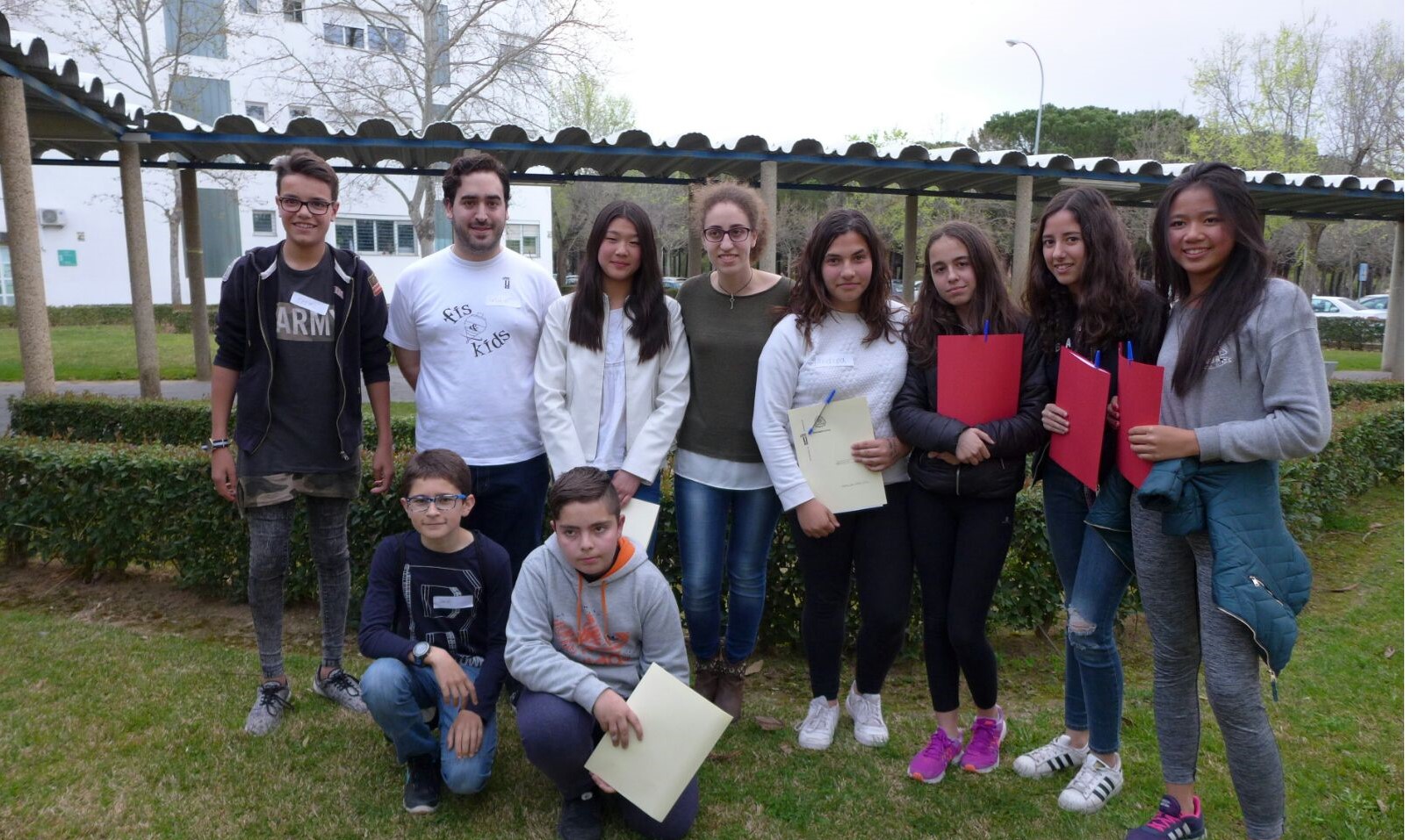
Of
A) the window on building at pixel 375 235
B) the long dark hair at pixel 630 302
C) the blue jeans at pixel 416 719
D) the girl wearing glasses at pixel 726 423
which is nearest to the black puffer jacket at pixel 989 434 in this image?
the girl wearing glasses at pixel 726 423

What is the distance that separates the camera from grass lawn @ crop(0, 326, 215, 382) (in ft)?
47.5

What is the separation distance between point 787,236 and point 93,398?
1333 inches

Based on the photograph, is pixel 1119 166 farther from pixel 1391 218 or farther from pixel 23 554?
pixel 23 554

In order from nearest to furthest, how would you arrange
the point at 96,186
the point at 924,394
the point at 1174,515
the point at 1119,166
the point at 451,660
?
the point at 1174,515 → the point at 451,660 → the point at 924,394 → the point at 1119,166 → the point at 96,186

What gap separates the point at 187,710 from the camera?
12.0 feet

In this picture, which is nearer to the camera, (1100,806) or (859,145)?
(1100,806)

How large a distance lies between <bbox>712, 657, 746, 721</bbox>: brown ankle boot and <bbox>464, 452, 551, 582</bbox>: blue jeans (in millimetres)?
917

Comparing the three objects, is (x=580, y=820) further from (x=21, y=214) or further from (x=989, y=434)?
(x=21, y=214)

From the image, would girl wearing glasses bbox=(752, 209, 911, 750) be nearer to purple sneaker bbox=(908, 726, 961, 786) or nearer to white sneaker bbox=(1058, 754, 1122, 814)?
purple sneaker bbox=(908, 726, 961, 786)

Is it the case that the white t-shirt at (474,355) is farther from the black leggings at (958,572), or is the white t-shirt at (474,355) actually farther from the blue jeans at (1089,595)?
the blue jeans at (1089,595)

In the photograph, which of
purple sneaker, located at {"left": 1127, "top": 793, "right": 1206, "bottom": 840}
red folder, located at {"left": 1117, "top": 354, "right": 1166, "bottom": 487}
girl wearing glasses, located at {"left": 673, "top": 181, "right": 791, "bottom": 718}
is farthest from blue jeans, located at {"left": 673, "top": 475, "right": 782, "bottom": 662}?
purple sneaker, located at {"left": 1127, "top": 793, "right": 1206, "bottom": 840}

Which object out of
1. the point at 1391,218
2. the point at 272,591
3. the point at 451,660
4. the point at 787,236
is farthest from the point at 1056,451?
the point at 787,236

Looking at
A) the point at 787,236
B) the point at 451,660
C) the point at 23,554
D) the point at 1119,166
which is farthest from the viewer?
the point at 787,236

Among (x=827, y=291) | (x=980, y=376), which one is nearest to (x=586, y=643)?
(x=827, y=291)
